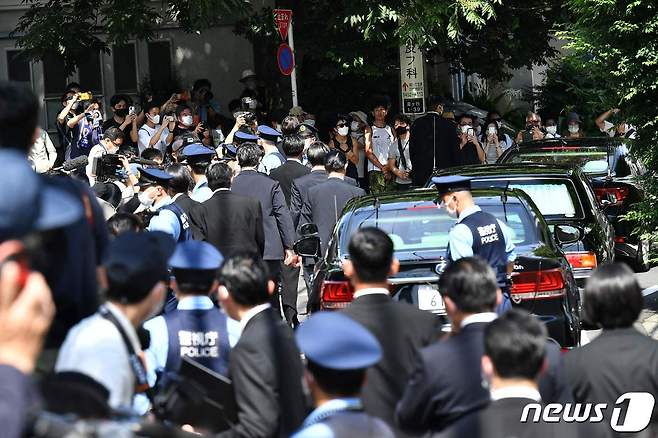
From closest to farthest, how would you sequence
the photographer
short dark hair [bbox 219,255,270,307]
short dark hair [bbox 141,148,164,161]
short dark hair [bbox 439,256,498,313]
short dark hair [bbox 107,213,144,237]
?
short dark hair [bbox 439,256,498,313] → short dark hair [bbox 219,255,270,307] → short dark hair [bbox 107,213,144,237] → short dark hair [bbox 141,148,164,161] → the photographer

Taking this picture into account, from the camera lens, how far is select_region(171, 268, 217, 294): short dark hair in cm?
584

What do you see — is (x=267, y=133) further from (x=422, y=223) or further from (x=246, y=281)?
(x=246, y=281)

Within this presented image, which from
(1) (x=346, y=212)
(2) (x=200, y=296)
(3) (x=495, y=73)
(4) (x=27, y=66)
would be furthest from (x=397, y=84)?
(2) (x=200, y=296)

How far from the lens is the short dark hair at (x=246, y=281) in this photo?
5594mm

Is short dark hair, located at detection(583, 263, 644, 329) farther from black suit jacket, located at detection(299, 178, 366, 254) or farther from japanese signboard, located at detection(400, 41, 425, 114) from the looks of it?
japanese signboard, located at detection(400, 41, 425, 114)

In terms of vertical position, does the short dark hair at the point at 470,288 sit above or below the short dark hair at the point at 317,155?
below

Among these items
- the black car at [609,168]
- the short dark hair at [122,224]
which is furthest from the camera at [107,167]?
the black car at [609,168]

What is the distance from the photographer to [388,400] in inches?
221

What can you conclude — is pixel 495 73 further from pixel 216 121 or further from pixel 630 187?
pixel 630 187

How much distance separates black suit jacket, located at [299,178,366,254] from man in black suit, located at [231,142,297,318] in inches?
22.5

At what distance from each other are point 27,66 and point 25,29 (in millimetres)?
3858

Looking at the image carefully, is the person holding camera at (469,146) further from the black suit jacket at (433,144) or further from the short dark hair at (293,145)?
the short dark hair at (293,145)

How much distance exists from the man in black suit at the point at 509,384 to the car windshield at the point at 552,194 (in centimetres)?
786

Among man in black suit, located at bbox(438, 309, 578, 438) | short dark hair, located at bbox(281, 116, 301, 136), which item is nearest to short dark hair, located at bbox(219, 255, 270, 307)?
man in black suit, located at bbox(438, 309, 578, 438)
